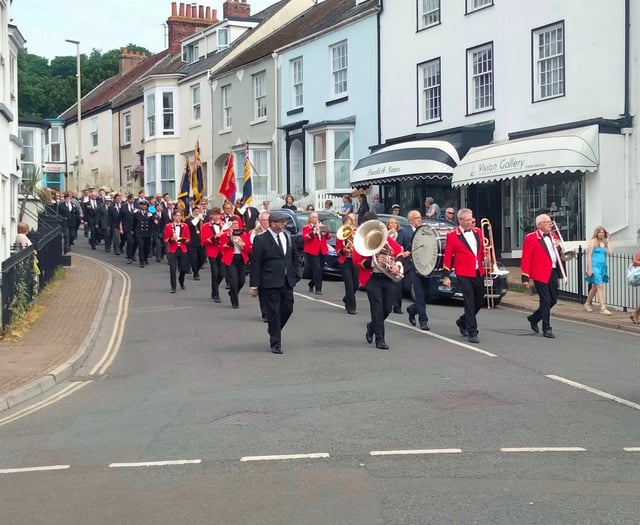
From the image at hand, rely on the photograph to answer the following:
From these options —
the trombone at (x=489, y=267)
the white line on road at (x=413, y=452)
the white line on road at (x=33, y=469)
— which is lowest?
the white line on road at (x=33, y=469)

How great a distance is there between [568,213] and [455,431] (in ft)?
59.7

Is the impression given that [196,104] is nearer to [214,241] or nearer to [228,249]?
[214,241]

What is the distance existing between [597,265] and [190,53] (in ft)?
115

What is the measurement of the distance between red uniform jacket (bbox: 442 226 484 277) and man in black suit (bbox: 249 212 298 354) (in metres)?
2.37

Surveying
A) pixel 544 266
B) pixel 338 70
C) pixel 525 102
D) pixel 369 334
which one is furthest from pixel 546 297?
pixel 338 70

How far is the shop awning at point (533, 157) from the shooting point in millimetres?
24172

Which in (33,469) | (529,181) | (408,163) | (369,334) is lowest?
(33,469)

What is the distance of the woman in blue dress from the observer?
19.5m

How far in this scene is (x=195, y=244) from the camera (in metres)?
25.3

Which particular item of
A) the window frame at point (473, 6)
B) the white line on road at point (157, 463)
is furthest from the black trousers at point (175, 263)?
the white line on road at point (157, 463)

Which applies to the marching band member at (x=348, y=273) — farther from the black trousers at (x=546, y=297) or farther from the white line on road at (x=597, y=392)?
the white line on road at (x=597, y=392)

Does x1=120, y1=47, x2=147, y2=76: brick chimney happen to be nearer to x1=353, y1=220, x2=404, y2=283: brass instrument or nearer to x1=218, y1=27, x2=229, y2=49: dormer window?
x1=218, y1=27, x2=229, y2=49: dormer window

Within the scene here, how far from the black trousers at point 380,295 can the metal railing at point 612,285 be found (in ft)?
25.0

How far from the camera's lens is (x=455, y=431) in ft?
28.8
